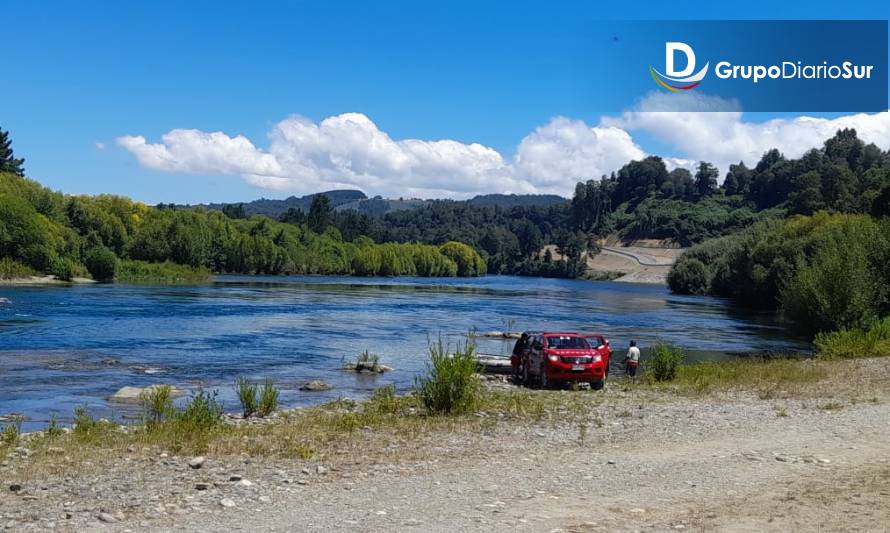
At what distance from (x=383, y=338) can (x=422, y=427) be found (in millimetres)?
37085

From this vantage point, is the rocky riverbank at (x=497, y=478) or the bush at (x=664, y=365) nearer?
the rocky riverbank at (x=497, y=478)

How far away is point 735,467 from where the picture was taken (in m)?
15.1

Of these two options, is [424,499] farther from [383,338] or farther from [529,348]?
[383,338]

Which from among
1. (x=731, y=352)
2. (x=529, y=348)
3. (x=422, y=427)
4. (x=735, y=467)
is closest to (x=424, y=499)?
(x=735, y=467)

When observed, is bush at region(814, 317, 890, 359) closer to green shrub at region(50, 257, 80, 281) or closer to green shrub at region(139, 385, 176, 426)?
green shrub at region(139, 385, 176, 426)

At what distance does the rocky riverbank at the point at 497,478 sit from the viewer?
11.5 meters

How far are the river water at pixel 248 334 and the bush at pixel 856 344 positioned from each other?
797 centimetres

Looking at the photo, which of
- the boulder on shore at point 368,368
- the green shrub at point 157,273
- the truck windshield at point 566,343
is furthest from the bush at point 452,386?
the green shrub at point 157,273

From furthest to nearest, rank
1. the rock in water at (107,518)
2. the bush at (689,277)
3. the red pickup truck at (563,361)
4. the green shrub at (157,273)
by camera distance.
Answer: the bush at (689,277)
the green shrub at (157,273)
the red pickup truck at (563,361)
the rock in water at (107,518)

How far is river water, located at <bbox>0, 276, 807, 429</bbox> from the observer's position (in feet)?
113

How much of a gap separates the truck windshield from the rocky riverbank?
32.0 feet

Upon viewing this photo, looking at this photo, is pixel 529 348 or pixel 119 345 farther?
pixel 119 345

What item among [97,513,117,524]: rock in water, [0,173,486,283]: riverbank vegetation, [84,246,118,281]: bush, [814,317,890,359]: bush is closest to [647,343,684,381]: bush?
[814,317,890,359]: bush

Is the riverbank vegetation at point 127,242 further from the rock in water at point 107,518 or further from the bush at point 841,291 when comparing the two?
the rock in water at point 107,518
